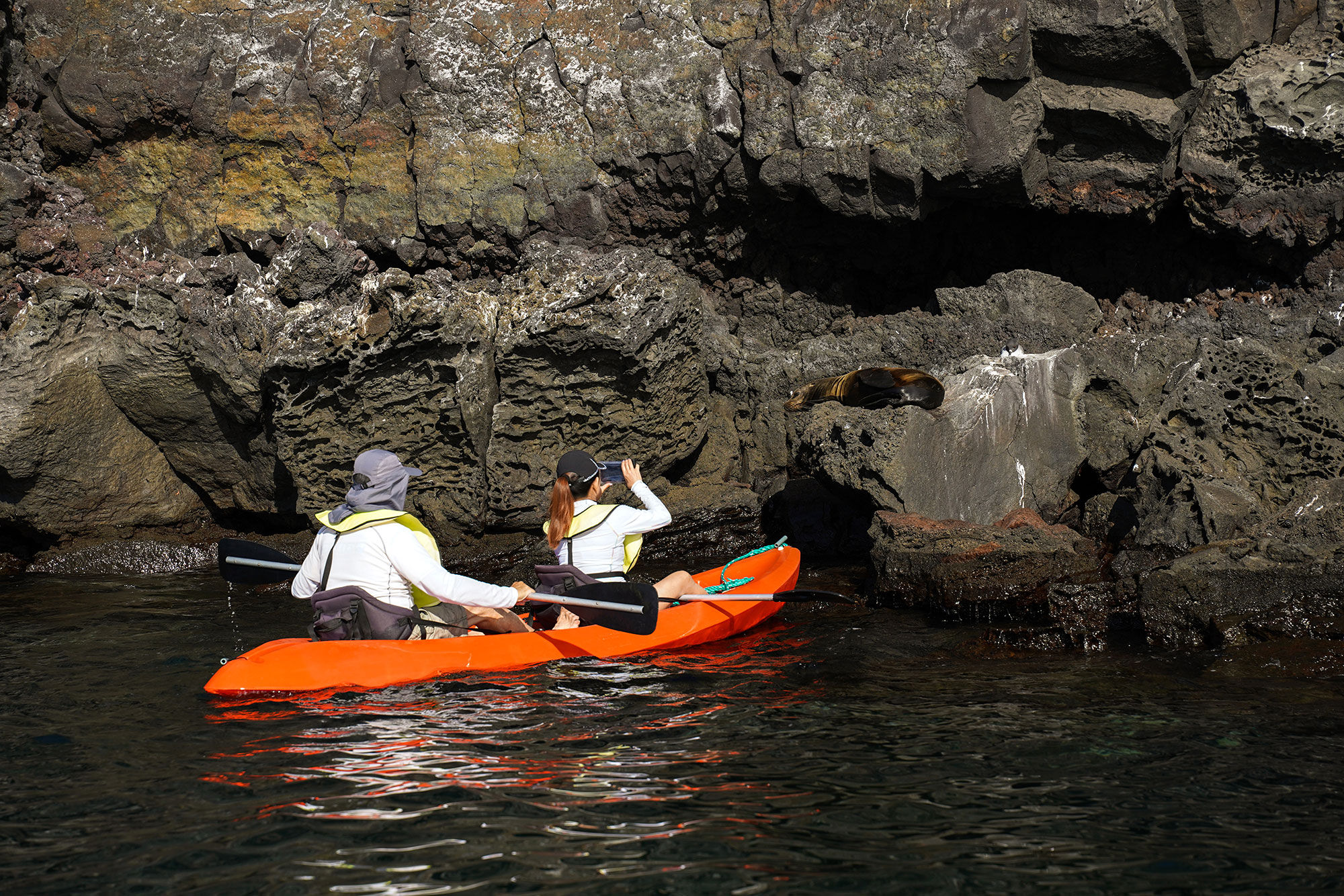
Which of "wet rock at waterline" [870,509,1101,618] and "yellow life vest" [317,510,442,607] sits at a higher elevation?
"yellow life vest" [317,510,442,607]

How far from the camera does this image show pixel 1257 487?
23.5ft

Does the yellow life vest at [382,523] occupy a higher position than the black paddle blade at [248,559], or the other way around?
the yellow life vest at [382,523]

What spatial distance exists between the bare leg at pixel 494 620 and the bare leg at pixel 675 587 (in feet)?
3.61

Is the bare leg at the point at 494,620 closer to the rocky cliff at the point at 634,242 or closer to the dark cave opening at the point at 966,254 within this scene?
the rocky cliff at the point at 634,242

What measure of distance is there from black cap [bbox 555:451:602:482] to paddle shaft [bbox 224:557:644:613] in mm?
777

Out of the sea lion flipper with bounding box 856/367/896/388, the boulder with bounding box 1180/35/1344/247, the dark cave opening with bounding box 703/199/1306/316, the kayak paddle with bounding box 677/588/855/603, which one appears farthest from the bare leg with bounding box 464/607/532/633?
the boulder with bounding box 1180/35/1344/247


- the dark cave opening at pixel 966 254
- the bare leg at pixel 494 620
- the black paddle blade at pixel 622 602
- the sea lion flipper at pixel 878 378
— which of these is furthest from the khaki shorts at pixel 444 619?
the dark cave opening at pixel 966 254

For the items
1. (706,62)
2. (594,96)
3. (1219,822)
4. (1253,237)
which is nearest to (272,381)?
(594,96)

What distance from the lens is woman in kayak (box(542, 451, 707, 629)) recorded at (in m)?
6.32

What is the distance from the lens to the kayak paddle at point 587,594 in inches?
233

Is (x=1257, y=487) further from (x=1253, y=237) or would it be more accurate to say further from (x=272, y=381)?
(x=272, y=381)

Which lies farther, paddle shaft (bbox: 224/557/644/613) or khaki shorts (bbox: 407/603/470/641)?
paddle shaft (bbox: 224/557/644/613)

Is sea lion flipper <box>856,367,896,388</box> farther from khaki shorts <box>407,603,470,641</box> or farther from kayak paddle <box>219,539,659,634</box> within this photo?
khaki shorts <box>407,603,470,641</box>

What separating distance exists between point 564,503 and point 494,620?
2.80ft
